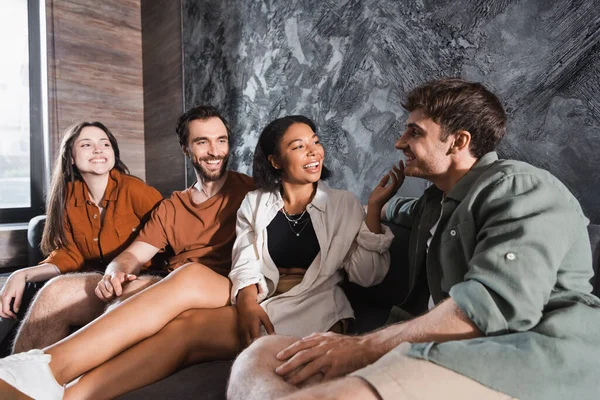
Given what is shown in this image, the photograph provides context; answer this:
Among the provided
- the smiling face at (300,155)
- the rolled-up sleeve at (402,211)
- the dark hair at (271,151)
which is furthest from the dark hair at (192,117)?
the rolled-up sleeve at (402,211)

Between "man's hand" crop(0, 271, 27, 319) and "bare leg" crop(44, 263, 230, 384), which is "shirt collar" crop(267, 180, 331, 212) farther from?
"man's hand" crop(0, 271, 27, 319)

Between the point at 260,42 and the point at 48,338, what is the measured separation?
6.57 ft

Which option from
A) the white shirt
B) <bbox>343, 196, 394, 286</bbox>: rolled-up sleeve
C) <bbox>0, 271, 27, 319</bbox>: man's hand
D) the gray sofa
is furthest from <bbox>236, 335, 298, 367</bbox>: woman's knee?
<bbox>0, 271, 27, 319</bbox>: man's hand

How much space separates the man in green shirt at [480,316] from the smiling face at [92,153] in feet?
4.50

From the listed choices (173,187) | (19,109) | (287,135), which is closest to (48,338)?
(287,135)

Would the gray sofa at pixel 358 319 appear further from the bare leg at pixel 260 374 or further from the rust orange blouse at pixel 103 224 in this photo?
the rust orange blouse at pixel 103 224

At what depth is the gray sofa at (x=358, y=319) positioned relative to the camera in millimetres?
1279

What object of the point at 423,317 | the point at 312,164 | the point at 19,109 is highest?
the point at 19,109

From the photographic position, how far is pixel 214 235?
195 centimetres

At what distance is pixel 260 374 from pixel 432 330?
15.9 inches

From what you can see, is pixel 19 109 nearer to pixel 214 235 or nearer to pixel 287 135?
pixel 214 235

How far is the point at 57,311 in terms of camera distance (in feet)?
5.90

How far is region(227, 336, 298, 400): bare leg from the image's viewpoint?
3.30ft

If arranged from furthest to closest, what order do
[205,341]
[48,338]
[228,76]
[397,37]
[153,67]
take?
[153,67] < [228,76] < [397,37] < [48,338] < [205,341]
